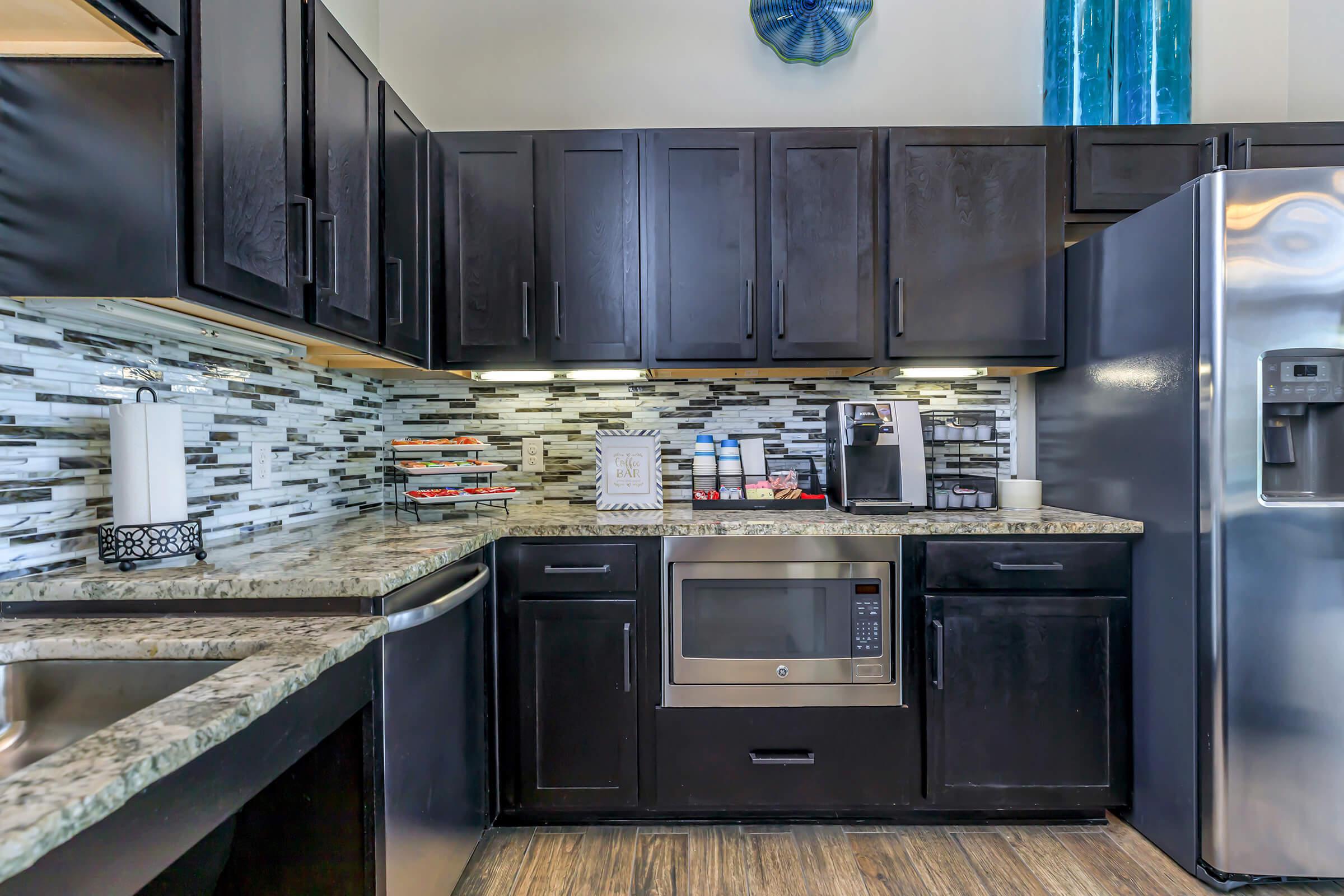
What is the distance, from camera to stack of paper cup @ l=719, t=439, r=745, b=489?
2.30m

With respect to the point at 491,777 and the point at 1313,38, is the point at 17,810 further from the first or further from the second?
the point at 1313,38

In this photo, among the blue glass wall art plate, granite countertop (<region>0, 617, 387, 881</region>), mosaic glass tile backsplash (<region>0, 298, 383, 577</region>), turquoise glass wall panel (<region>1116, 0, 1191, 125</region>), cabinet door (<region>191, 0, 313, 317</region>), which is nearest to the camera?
granite countertop (<region>0, 617, 387, 881</region>)

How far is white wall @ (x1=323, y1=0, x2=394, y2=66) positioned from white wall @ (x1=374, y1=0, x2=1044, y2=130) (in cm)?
6

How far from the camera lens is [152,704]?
0.91 m

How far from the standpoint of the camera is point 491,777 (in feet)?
6.20

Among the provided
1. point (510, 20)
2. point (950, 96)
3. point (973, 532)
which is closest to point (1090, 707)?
point (973, 532)

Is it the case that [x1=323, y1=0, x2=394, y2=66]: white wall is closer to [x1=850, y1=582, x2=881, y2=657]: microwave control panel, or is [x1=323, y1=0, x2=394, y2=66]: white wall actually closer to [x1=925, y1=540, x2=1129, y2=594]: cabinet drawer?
[x1=850, y1=582, x2=881, y2=657]: microwave control panel

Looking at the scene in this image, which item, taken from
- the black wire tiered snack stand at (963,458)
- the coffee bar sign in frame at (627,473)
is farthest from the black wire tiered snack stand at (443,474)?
the black wire tiered snack stand at (963,458)

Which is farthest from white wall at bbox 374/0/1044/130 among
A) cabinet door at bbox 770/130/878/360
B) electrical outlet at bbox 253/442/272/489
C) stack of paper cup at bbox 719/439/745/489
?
electrical outlet at bbox 253/442/272/489

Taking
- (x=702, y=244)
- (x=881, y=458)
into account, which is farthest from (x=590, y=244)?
(x=881, y=458)

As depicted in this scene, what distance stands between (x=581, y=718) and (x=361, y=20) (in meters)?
2.55

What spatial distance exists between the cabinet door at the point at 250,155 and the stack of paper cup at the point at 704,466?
1301mm

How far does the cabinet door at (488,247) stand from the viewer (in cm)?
215

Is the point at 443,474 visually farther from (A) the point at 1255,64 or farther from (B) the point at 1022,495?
(A) the point at 1255,64
